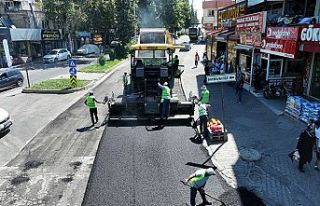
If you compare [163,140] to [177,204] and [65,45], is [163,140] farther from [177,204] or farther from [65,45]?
[65,45]

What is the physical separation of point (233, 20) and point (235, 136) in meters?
17.4

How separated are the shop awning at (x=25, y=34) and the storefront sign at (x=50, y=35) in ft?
2.31

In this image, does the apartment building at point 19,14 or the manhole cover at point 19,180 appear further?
the apartment building at point 19,14

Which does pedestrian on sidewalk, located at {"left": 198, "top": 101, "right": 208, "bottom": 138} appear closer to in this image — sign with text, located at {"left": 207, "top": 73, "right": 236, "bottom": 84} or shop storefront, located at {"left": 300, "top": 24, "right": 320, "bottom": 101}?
sign with text, located at {"left": 207, "top": 73, "right": 236, "bottom": 84}

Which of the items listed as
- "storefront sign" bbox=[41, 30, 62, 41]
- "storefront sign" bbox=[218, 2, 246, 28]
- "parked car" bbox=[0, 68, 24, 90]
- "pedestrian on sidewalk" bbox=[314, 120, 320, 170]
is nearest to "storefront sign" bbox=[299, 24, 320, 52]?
"pedestrian on sidewalk" bbox=[314, 120, 320, 170]

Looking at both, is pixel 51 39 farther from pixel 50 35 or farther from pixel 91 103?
pixel 91 103

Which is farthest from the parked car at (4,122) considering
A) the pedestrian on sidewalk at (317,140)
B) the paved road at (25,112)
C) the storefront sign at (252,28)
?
the storefront sign at (252,28)

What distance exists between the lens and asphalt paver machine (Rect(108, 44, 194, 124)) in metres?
14.3

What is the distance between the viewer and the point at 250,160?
33.9 ft

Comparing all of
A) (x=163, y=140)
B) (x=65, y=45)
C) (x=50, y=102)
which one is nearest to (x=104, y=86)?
(x=50, y=102)

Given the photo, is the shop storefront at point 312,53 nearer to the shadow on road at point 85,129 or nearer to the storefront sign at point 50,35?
the shadow on road at point 85,129

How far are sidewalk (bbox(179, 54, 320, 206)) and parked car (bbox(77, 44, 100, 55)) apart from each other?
34535 millimetres

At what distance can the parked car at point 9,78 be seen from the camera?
22578mm

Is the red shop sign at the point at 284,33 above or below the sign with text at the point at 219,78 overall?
above
